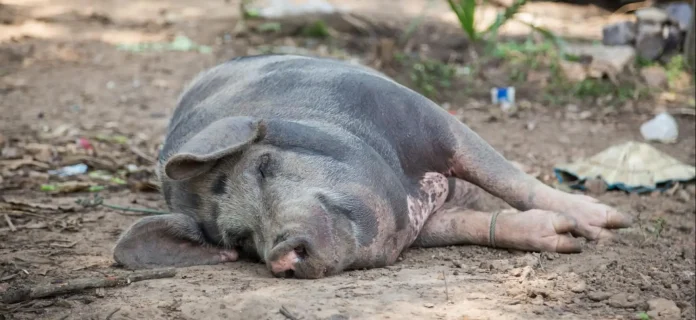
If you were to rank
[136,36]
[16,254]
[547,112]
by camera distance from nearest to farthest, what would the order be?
1. [16,254]
2. [547,112]
3. [136,36]

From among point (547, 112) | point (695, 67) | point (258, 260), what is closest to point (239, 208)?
point (258, 260)

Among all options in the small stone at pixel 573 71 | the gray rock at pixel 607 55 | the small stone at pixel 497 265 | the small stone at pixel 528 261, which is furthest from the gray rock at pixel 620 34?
the small stone at pixel 497 265

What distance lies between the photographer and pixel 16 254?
395cm

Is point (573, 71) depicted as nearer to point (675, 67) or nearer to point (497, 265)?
point (675, 67)

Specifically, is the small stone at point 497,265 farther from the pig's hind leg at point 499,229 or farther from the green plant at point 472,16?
the green plant at point 472,16

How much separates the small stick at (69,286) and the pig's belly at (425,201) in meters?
1.11

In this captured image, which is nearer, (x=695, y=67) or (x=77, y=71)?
(x=695, y=67)

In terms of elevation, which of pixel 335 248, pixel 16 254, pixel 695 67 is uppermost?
pixel 695 67

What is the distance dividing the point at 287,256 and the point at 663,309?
1.35m

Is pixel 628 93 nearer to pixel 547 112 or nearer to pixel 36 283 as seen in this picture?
pixel 547 112

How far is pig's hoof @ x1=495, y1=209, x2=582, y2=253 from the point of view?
3.88m

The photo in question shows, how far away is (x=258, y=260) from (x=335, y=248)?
630 mm

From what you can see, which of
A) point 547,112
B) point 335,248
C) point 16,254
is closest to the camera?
point 335,248

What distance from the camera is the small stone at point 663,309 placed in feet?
10.1
